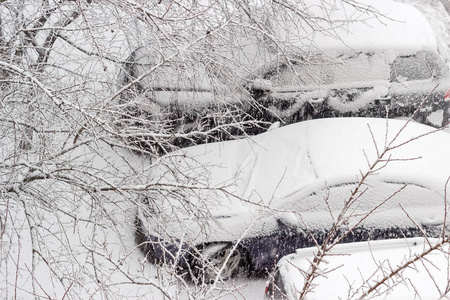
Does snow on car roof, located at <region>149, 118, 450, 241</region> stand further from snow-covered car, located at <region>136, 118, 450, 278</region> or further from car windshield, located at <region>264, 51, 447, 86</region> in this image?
car windshield, located at <region>264, 51, 447, 86</region>

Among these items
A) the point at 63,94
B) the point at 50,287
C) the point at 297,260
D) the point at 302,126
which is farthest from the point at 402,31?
the point at 50,287

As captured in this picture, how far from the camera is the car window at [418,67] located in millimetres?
5664

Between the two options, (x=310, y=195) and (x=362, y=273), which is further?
(x=310, y=195)

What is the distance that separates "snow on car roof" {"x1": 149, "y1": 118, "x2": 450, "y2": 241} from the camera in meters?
4.12

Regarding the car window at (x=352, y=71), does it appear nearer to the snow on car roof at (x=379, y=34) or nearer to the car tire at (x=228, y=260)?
the snow on car roof at (x=379, y=34)

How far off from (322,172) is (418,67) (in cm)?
252

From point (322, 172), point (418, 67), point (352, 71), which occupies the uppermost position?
point (352, 71)

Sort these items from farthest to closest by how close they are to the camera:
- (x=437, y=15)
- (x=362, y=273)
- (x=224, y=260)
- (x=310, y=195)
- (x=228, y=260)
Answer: (x=437, y=15), (x=228, y=260), (x=224, y=260), (x=310, y=195), (x=362, y=273)

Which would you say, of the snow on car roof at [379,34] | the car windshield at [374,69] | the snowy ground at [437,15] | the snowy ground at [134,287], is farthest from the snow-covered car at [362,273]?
the snowy ground at [437,15]

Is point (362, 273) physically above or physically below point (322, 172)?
below

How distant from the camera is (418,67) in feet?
18.8

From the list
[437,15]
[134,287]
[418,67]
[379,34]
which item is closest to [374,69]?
[379,34]

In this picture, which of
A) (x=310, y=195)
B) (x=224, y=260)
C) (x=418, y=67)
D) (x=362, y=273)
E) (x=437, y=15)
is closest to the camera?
(x=362, y=273)

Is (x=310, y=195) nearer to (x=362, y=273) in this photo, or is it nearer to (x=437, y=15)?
(x=362, y=273)
